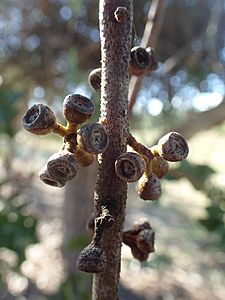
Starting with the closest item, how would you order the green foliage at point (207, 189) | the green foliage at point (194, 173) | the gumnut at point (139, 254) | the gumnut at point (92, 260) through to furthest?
1. the gumnut at point (92, 260)
2. the gumnut at point (139, 254)
3. the green foliage at point (207, 189)
4. the green foliage at point (194, 173)

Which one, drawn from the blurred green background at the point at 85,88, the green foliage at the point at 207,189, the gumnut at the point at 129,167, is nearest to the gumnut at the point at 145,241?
the gumnut at the point at 129,167

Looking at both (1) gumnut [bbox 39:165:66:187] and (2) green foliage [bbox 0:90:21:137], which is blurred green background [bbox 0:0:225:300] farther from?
(1) gumnut [bbox 39:165:66:187]

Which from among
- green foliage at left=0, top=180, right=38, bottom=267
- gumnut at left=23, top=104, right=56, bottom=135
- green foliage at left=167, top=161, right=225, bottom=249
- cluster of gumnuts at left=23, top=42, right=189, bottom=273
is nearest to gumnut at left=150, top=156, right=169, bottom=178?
cluster of gumnuts at left=23, top=42, right=189, bottom=273

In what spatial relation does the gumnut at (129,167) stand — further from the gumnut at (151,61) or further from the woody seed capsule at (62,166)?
the gumnut at (151,61)

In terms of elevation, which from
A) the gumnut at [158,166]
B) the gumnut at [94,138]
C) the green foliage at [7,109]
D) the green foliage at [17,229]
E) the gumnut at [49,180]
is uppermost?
the green foliage at [7,109]

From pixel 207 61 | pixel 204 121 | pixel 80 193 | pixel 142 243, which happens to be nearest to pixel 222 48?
pixel 207 61
